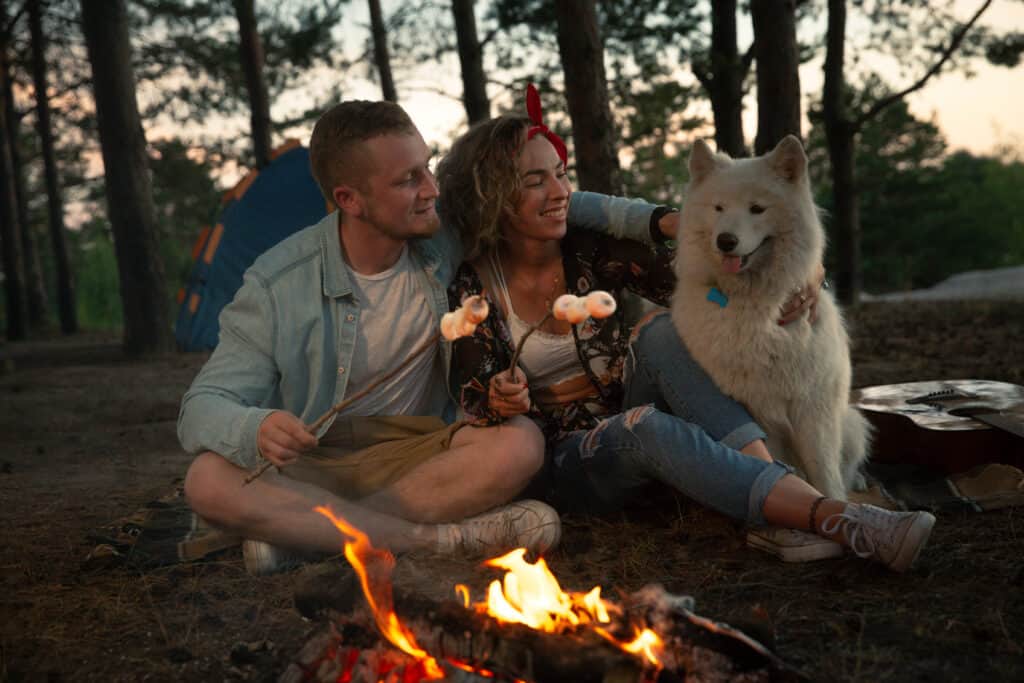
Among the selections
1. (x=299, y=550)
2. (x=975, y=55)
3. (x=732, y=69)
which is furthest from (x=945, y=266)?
(x=299, y=550)

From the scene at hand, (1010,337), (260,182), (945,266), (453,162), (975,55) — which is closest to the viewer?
(453,162)

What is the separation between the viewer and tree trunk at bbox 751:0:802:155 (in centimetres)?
630

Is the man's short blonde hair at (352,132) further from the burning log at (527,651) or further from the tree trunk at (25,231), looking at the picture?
the tree trunk at (25,231)

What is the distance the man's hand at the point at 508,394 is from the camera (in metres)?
2.38

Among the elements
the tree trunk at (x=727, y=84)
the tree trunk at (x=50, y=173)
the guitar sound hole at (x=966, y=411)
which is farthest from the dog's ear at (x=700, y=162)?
the tree trunk at (x=50, y=173)

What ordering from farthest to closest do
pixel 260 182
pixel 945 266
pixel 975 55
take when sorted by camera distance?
pixel 945 266, pixel 975 55, pixel 260 182

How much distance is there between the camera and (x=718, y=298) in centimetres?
291

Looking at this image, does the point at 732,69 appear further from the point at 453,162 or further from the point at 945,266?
the point at 945,266

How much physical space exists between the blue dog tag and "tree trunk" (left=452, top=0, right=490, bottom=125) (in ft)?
25.4

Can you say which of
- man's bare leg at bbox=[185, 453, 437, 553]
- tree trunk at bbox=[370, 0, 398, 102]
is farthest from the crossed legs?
tree trunk at bbox=[370, 0, 398, 102]

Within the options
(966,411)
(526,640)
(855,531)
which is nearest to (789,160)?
(855,531)

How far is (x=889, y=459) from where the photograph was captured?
367 centimetres

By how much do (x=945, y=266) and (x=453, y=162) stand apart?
3293 cm

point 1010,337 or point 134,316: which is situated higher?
point 134,316
